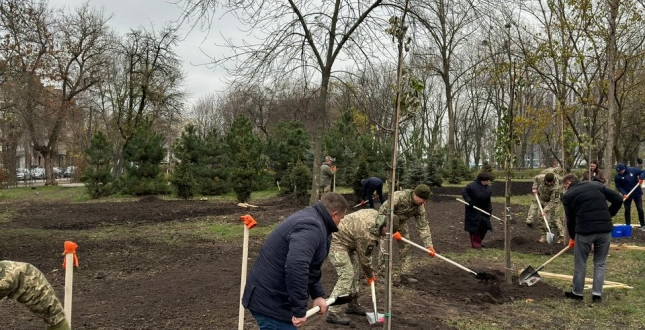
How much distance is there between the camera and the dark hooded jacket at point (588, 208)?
20.6 feet

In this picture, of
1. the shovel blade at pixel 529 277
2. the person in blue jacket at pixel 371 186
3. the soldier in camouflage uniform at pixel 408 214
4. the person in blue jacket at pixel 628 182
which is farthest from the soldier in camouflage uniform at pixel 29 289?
the person in blue jacket at pixel 628 182

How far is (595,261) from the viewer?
6.33 m

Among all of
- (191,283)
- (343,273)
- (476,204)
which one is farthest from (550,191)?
(191,283)

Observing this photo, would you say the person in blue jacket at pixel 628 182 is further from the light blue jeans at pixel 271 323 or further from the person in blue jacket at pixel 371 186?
the light blue jeans at pixel 271 323

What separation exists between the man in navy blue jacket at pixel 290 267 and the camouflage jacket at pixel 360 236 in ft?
5.40

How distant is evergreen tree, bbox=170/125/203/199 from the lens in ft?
66.3

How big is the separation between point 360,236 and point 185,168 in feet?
53.6

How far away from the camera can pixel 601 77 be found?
1116 cm

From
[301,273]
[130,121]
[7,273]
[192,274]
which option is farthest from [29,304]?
[130,121]

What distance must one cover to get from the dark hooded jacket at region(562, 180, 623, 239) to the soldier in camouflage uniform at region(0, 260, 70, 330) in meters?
5.99

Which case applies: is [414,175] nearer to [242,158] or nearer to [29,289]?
[242,158]

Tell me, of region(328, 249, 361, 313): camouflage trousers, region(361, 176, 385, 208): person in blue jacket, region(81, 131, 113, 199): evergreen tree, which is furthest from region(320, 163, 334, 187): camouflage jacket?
region(81, 131, 113, 199): evergreen tree

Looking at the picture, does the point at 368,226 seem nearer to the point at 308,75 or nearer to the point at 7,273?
the point at 7,273

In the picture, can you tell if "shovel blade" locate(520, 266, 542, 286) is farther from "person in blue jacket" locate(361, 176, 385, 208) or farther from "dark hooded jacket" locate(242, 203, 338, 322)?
"person in blue jacket" locate(361, 176, 385, 208)
